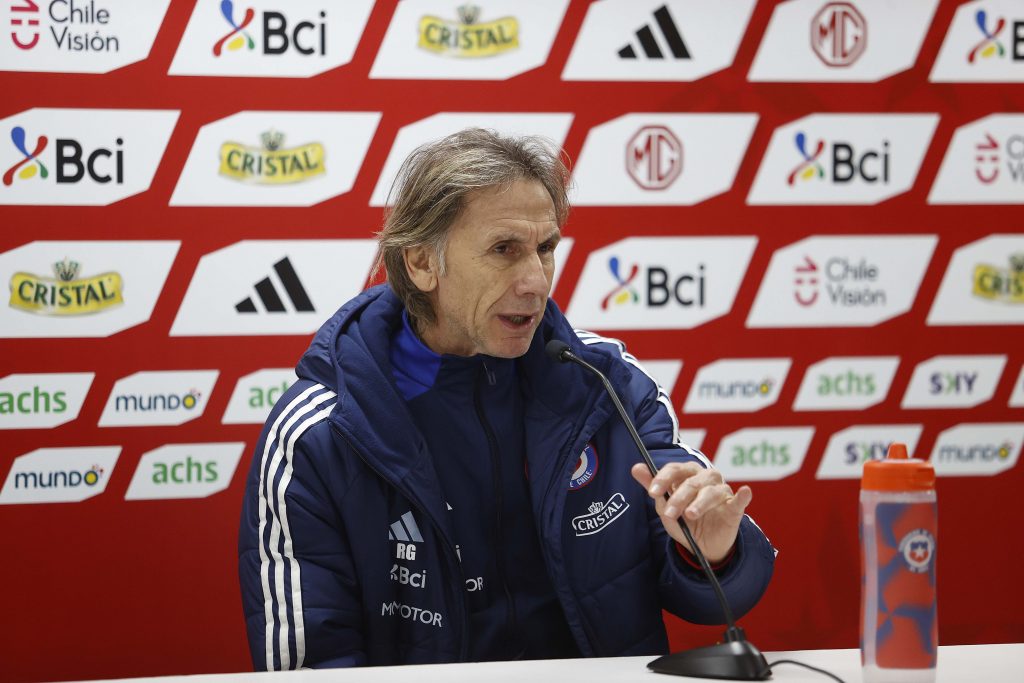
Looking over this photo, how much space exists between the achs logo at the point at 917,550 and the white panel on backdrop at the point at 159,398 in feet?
5.61

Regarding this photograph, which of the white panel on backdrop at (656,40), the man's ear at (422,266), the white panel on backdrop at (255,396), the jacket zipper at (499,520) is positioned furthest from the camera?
the white panel on backdrop at (656,40)

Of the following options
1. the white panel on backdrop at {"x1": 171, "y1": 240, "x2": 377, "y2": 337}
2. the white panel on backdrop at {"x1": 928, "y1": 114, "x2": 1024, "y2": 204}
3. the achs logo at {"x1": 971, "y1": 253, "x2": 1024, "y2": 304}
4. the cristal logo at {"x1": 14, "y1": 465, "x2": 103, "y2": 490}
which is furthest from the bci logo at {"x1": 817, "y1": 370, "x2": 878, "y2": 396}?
the cristal logo at {"x1": 14, "y1": 465, "x2": 103, "y2": 490}

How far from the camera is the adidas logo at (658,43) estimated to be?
99.0 inches

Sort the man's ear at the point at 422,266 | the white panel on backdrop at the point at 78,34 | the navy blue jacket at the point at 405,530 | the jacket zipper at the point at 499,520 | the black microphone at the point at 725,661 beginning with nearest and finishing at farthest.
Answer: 1. the black microphone at the point at 725,661
2. the navy blue jacket at the point at 405,530
3. the jacket zipper at the point at 499,520
4. the man's ear at the point at 422,266
5. the white panel on backdrop at the point at 78,34

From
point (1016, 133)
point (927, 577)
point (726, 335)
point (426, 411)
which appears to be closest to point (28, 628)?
point (426, 411)

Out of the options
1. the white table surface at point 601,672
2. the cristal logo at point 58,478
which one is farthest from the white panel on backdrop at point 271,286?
the white table surface at point 601,672

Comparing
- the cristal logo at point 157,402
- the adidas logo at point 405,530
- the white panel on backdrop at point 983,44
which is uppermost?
the white panel on backdrop at point 983,44

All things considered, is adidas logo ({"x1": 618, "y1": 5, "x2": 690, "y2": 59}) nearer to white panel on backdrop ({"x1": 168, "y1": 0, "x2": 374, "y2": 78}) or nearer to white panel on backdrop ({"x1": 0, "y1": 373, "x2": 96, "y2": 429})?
white panel on backdrop ({"x1": 168, "y1": 0, "x2": 374, "y2": 78})

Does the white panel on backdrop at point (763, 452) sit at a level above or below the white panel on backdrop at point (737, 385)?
below

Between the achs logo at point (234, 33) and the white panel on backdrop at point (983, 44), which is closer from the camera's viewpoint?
the achs logo at point (234, 33)

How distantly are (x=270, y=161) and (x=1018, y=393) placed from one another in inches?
73.3

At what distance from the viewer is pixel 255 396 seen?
7.86 feet

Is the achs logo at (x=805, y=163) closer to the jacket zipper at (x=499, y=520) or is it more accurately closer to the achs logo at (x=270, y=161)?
the achs logo at (x=270, y=161)

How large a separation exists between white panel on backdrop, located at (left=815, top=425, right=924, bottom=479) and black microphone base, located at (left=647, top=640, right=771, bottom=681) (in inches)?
61.1
